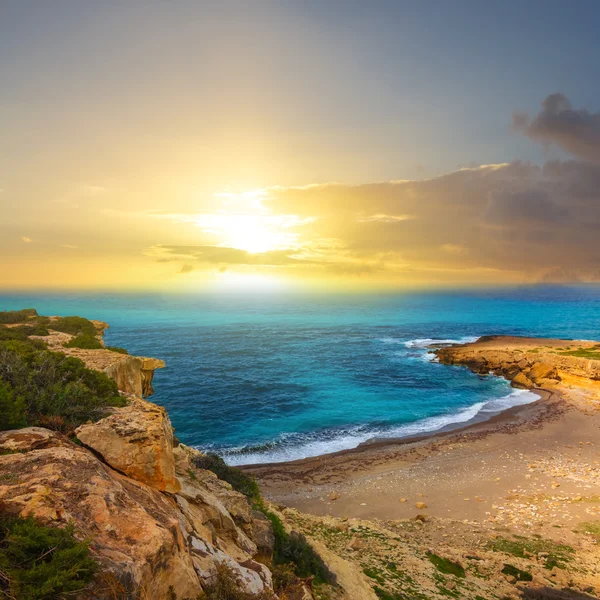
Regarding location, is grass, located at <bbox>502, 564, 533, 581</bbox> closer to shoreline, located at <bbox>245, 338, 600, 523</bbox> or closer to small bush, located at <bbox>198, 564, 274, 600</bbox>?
shoreline, located at <bbox>245, 338, 600, 523</bbox>

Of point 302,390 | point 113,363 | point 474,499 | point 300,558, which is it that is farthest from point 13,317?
point 474,499

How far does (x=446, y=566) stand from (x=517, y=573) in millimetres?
3335

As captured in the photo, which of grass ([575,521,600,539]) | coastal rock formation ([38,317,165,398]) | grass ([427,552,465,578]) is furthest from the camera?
grass ([575,521,600,539])

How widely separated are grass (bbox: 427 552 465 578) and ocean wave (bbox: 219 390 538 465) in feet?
58.5

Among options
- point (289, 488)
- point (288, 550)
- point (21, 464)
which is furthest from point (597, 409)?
point (21, 464)

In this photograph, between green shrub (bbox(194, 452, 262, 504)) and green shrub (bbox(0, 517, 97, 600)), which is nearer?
green shrub (bbox(0, 517, 97, 600))

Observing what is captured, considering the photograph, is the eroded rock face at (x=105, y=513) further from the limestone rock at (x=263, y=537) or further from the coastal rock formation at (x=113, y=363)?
the coastal rock formation at (x=113, y=363)

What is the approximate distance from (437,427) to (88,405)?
4009cm

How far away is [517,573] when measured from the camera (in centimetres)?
1627

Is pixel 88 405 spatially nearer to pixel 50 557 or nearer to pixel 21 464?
pixel 21 464

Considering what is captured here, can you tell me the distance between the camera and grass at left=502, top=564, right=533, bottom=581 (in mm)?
15969

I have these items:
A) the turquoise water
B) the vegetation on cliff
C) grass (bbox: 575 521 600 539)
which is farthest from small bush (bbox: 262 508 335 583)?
the turquoise water

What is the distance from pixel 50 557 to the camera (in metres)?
4.93

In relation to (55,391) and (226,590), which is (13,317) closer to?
(55,391)
